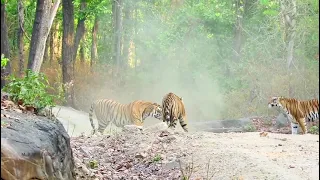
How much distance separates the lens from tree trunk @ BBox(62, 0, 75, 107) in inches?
775

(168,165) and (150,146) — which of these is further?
(150,146)

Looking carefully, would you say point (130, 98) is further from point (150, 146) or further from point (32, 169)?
point (32, 169)

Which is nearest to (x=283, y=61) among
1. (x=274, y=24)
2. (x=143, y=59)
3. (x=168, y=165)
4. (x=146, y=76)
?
(x=274, y=24)

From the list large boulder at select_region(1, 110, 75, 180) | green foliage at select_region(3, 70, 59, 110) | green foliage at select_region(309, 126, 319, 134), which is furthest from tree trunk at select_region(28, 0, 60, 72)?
green foliage at select_region(309, 126, 319, 134)

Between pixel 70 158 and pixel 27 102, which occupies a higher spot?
pixel 27 102

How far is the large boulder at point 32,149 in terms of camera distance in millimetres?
4114

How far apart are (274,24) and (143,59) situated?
11.9 metres

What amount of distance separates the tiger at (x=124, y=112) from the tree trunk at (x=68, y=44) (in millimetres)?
3942

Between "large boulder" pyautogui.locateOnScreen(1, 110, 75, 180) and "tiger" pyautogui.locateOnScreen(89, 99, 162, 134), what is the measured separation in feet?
27.8

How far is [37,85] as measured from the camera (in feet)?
19.7

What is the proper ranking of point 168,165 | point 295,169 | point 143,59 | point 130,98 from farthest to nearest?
point 143,59 < point 130,98 < point 168,165 < point 295,169

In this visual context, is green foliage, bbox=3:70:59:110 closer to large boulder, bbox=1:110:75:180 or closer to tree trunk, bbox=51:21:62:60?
large boulder, bbox=1:110:75:180

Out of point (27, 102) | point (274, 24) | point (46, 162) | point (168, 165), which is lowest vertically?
point (168, 165)

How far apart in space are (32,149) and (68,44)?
16.0 meters
